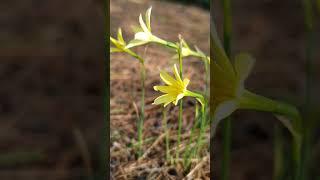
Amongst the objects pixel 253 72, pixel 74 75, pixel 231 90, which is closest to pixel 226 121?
pixel 231 90

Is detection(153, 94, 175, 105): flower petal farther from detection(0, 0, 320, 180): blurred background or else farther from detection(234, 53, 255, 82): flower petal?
detection(0, 0, 320, 180): blurred background

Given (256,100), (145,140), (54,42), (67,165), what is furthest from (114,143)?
(54,42)

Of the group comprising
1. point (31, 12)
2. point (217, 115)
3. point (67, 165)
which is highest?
point (31, 12)

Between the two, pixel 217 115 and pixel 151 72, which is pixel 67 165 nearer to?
pixel 151 72

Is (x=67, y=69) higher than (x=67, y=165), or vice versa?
(x=67, y=69)

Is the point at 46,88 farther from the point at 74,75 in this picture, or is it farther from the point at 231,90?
the point at 231,90

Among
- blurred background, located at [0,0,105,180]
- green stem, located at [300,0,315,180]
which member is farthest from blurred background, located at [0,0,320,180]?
green stem, located at [300,0,315,180]
